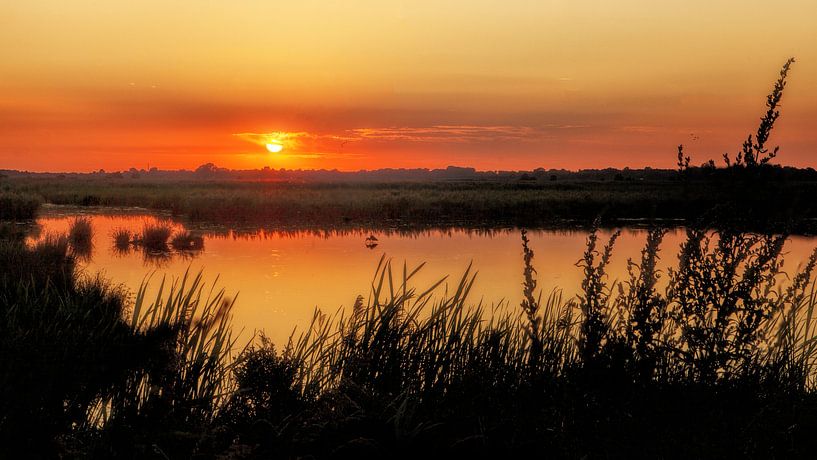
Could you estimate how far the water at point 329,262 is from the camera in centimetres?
1559

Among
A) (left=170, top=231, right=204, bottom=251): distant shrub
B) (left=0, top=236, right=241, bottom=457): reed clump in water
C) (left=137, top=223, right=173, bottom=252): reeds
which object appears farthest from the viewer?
(left=137, top=223, right=173, bottom=252): reeds

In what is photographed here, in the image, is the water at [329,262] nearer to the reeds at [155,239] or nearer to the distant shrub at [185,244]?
the distant shrub at [185,244]

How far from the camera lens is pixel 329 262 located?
21984 millimetres

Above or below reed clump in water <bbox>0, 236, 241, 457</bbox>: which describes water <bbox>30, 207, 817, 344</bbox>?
below

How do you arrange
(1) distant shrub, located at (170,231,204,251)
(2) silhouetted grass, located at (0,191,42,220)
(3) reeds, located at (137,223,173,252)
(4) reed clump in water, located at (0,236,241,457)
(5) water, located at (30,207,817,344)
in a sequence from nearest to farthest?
(4) reed clump in water, located at (0,236,241,457) < (5) water, located at (30,207,817,344) < (1) distant shrub, located at (170,231,204,251) < (3) reeds, located at (137,223,173,252) < (2) silhouetted grass, located at (0,191,42,220)

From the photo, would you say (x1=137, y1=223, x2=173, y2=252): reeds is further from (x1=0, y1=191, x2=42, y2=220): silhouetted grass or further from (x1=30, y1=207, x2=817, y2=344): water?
(x1=0, y1=191, x2=42, y2=220): silhouetted grass

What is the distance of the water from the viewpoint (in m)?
15.6

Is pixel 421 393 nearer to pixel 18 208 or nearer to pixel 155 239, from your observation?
pixel 155 239

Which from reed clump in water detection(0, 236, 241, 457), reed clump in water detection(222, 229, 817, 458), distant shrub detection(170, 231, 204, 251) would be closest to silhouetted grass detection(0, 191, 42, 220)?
distant shrub detection(170, 231, 204, 251)

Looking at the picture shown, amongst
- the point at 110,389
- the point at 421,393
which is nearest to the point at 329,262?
the point at 110,389

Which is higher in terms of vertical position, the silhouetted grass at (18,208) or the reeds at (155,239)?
the silhouetted grass at (18,208)

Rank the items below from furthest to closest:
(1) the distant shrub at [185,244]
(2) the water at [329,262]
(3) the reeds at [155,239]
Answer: (3) the reeds at [155,239]
(1) the distant shrub at [185,244]
(2) the water at [329,262]

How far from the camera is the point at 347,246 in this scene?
2639 cm

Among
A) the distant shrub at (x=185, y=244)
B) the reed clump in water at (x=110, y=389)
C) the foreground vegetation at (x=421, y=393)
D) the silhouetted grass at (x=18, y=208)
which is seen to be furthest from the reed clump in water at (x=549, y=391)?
the silhouetted grass at (x=18, y=208)
